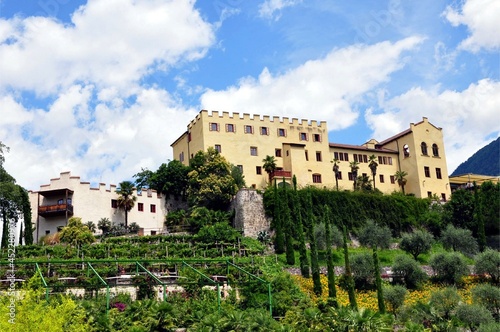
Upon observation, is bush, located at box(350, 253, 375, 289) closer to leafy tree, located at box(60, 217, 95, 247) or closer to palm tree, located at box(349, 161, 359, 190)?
leafy tree, located at box(60, 217, 95, 247)

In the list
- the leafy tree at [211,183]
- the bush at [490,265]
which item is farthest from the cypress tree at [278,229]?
the bush at [490,265]

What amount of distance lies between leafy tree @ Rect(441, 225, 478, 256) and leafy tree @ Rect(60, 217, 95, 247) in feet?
97.1

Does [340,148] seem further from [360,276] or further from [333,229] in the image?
[360,276]

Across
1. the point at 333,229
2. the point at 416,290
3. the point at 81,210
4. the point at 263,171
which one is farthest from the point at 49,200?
the point at 416,290

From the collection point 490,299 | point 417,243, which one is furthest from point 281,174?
point 490,299

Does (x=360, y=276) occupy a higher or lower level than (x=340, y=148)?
lower

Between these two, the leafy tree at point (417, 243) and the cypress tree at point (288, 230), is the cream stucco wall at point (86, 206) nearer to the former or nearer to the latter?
the cypress tree at point (288, 230)

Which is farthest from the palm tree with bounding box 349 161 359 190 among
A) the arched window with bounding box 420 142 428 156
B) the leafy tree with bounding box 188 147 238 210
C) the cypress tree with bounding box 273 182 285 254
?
the cypress tree with bounding box 273 182 285 254

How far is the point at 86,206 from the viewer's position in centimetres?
5334

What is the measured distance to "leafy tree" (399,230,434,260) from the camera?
46.3 m

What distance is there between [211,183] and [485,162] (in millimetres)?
124185

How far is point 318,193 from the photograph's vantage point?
54.3 m

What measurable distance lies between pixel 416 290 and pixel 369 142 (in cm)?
3473

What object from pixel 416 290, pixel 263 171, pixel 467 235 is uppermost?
pixel 263 171
